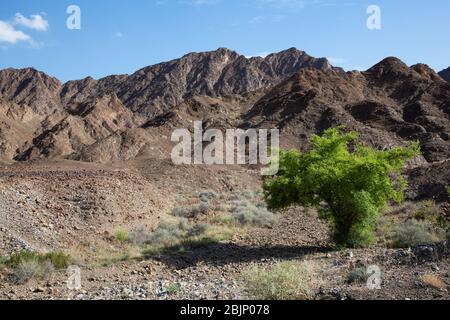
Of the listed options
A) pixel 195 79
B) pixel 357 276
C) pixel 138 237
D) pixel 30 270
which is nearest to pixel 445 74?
pixel 195 79

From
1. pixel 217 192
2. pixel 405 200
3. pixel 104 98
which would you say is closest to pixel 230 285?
pixel 405 200

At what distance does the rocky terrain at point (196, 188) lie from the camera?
12.4 m

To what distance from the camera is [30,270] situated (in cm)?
1249

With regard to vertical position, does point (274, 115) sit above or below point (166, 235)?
above

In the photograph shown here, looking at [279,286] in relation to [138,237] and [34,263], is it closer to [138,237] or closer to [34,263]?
[34,263]

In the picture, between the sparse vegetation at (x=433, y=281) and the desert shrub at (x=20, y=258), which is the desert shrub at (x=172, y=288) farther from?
the sparse vegetation at (x=433, y=281)

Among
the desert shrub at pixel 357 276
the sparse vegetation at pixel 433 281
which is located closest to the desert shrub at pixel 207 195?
the desert shrub at pixel 357 276

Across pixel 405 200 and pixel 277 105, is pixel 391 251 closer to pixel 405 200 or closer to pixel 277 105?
pixel 405 200

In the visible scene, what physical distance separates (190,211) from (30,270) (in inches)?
468

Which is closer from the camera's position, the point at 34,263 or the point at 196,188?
the point at 34,263

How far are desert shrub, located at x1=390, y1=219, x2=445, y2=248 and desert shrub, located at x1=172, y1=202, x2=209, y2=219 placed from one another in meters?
9.32

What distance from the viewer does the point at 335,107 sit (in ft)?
192

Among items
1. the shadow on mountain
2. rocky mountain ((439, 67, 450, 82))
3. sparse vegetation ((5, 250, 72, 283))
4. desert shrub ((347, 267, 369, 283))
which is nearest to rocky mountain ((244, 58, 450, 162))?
the shadow on mountain

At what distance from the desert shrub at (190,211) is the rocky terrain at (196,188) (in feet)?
1.01
